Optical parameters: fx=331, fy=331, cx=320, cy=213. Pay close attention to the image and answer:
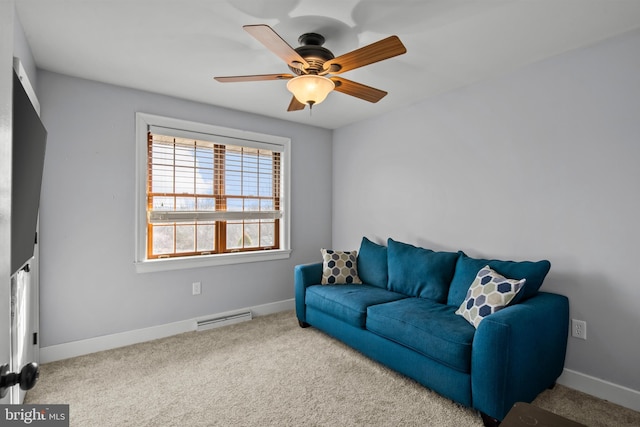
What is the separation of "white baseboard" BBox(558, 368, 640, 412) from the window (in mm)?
2988

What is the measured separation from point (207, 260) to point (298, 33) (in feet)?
8.07

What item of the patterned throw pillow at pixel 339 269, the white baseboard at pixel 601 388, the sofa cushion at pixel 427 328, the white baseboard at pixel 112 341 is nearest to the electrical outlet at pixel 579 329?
the white baseboard at pixel 601 388

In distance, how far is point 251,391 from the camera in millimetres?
2357

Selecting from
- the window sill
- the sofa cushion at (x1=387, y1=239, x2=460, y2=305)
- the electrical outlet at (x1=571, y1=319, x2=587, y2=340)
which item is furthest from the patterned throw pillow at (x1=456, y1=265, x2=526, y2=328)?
the window sill

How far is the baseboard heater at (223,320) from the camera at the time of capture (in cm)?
A: 352

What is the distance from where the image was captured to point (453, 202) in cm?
326

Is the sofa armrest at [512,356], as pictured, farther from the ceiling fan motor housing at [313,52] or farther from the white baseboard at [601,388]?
the ceiling fan motor housing at [313,52]

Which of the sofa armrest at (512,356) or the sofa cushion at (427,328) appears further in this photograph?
the sofa cushion at (427,328)

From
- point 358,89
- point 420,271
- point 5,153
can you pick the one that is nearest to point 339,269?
point 420,271

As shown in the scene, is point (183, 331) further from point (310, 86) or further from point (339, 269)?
point (310, 86)

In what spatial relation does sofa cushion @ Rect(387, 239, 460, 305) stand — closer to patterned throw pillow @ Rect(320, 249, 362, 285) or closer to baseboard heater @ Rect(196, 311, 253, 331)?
patterned throw pillow @ Rect(320, 249, 362, 285)

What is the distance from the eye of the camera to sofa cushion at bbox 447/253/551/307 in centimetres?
234

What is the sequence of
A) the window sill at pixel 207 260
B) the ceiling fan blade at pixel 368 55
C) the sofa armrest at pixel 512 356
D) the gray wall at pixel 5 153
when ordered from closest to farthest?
the gray wall at pixel 5 153 < the ceiling fan blade at pixel 368 55 < the sofa armrest at pixel 512 356 < the window sill at pixel 207 260

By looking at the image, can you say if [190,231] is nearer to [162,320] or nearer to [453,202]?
[162,320]
